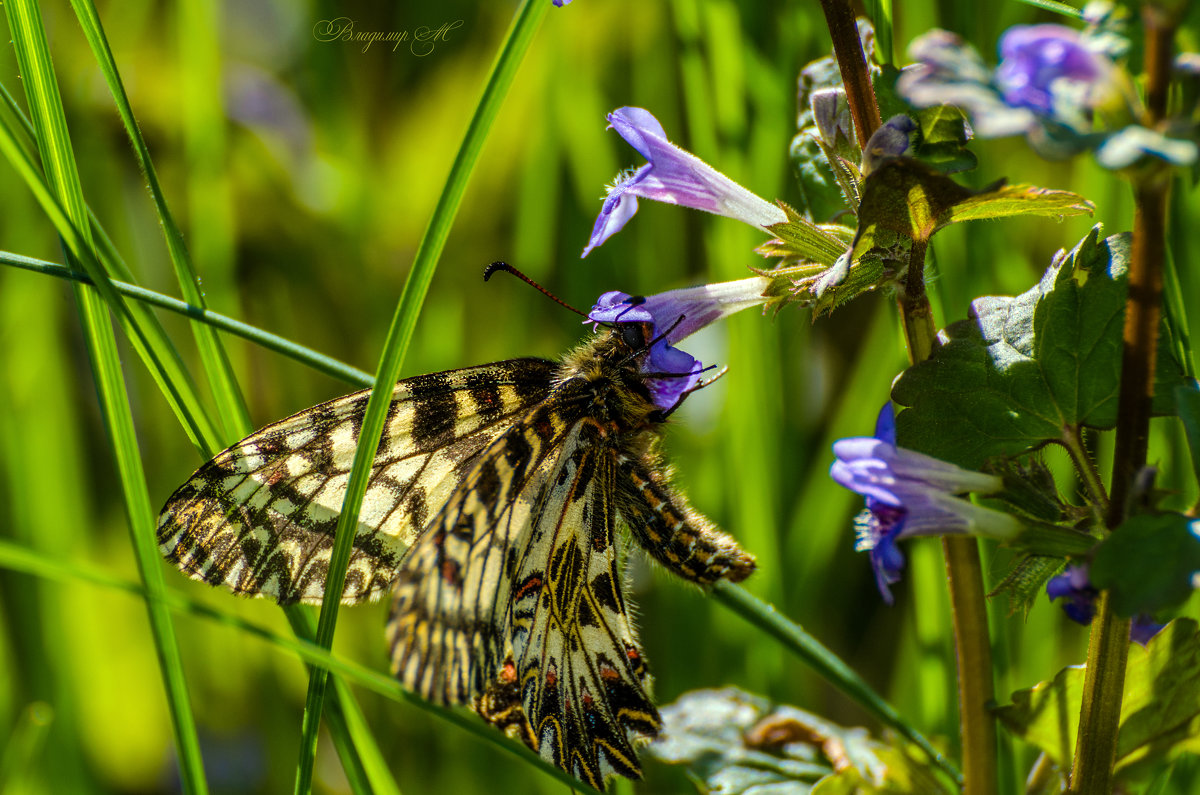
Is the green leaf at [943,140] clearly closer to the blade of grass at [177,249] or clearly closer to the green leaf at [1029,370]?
the green leaf at [1029,370]

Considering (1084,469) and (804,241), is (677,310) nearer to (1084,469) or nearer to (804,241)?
(804,241)

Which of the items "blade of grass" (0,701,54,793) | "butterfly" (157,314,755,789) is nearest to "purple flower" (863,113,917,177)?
"butterfly" (157,314,755,789)

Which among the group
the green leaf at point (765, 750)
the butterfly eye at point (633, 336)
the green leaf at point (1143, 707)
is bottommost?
the green leaf at point (765, 750)

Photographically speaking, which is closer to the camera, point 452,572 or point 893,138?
point 893,138

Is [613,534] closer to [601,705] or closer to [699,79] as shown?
[601,705]

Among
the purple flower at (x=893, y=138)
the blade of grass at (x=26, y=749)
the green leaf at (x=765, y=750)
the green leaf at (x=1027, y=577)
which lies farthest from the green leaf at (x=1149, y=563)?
the blade of grass at (x=26, y=749)

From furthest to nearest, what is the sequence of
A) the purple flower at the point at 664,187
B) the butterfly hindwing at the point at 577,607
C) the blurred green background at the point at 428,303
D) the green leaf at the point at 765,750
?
the blurred green background at the point at 428,303, the butterfly hindwing at the point at 577,607, the green leaf at the point at 765,750, the purple flower at the point at 664,187

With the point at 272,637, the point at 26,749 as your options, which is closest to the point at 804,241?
the point at 272,637
